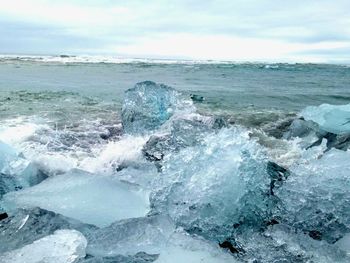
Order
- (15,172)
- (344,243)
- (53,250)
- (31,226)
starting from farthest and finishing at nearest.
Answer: (15,172) < (344,243) < (31,226) < (53,250)

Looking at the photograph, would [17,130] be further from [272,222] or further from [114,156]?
[272,222]

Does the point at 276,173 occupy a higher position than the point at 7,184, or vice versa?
the point at 276,173

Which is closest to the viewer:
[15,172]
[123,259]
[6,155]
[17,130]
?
[123,259]

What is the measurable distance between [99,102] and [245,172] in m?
8.89

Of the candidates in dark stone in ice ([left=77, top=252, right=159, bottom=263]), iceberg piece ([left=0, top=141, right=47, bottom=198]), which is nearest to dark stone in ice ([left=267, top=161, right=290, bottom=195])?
dark stone in ice ([left=77, top=252, right=159, bottom=263])

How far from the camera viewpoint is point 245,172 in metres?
3.28

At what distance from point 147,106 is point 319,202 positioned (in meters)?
4.87

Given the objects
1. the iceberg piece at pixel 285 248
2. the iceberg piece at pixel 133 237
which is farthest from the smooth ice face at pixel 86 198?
the iceberg piece at pixel 285 248

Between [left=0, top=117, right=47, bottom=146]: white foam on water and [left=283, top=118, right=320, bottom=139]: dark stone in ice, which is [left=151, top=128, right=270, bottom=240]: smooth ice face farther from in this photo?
[left=283, top=118, right=320, bottom=139]: dark stone in ice

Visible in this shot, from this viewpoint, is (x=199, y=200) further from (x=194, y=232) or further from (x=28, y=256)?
(x=28, y=256)

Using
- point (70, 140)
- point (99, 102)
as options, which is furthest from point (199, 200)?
point (99, 102)

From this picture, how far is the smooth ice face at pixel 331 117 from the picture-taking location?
7316 mm

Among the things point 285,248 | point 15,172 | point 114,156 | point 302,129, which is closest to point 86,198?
point 15,172

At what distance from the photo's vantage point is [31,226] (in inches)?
113
